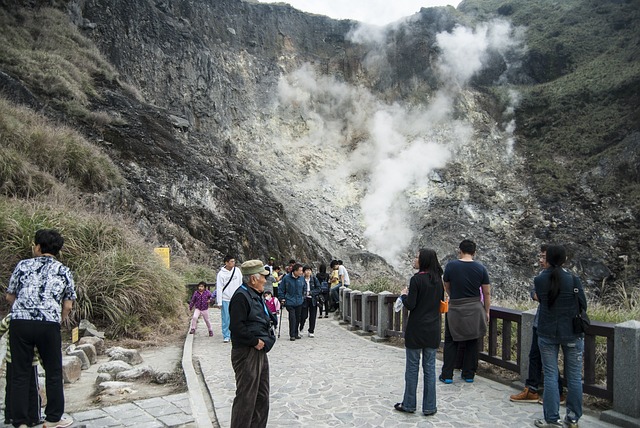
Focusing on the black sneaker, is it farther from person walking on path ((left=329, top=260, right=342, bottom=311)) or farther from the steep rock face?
the steep rock face

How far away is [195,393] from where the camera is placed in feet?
20.1

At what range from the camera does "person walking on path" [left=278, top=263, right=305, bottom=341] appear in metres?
10.6

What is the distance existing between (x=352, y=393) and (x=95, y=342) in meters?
4.40

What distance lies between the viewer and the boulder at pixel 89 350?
7551 millimetres

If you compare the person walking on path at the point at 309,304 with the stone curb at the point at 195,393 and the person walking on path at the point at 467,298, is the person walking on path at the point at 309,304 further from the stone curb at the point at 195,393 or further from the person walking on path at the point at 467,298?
the person walking on path at the point at 467,298

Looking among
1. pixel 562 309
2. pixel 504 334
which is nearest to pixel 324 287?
pixel 504 334

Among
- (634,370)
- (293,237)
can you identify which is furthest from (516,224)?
(634,370)

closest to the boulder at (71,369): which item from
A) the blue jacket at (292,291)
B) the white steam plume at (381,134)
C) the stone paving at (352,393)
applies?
the stone paving at (352,393)

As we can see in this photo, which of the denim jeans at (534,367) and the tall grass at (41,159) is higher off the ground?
the tall grass at (41,159)

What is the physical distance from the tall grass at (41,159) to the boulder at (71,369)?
6852mm

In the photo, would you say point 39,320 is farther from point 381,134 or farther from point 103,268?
point 381,134

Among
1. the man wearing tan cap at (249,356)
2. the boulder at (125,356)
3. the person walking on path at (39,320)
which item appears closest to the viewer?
the man wearing tan cap at (249,356)

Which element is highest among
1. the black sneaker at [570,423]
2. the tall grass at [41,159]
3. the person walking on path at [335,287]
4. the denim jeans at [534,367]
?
the tall grass at [41,159]

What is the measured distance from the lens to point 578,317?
484cm
